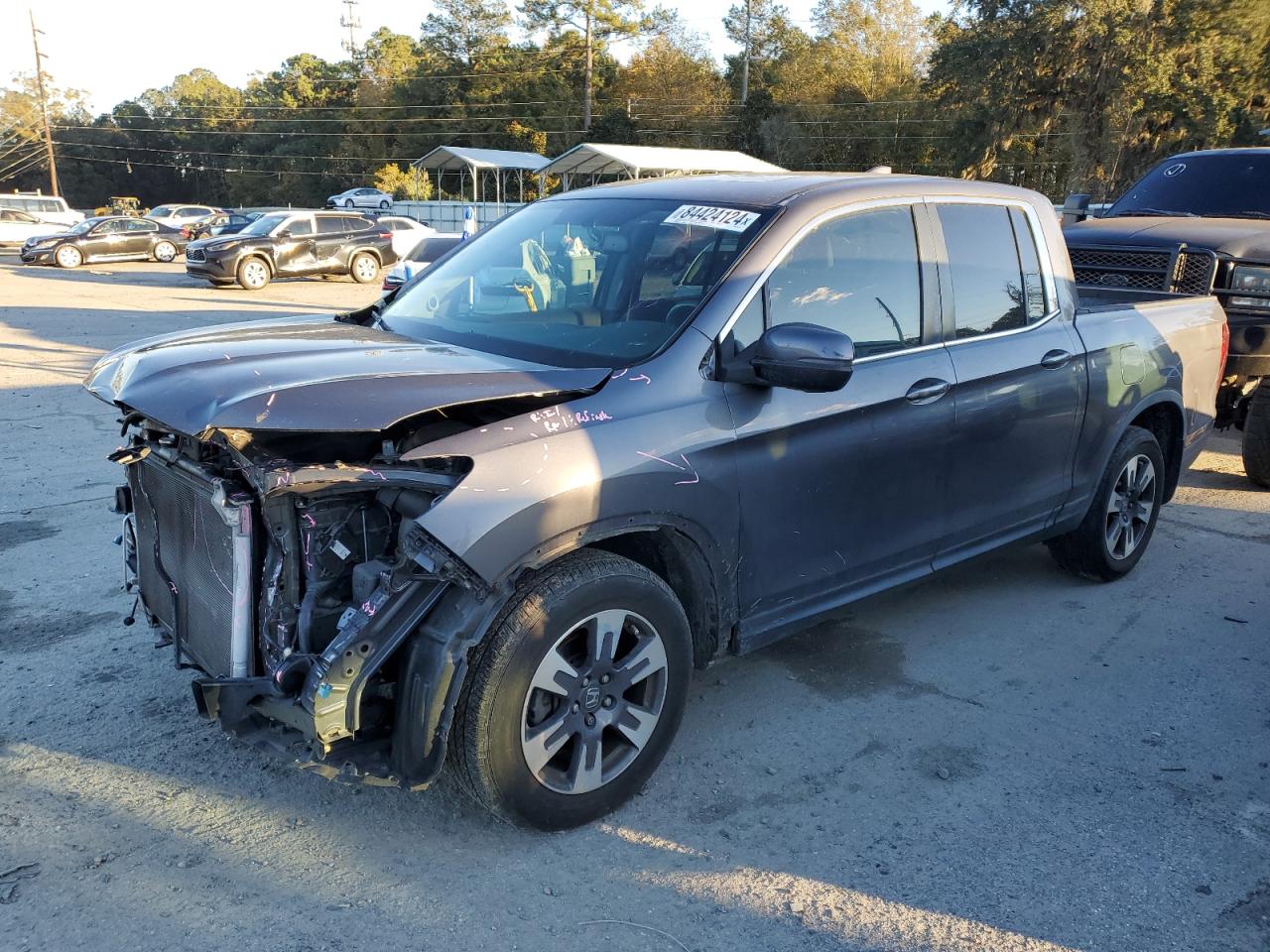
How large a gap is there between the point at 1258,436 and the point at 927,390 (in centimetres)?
447

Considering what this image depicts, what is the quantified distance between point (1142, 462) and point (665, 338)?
3282 mm

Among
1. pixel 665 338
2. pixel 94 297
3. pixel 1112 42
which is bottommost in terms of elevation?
pixel 94 297

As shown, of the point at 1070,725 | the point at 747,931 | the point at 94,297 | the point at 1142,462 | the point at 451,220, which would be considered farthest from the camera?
the point at 451,220

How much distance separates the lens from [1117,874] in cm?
304

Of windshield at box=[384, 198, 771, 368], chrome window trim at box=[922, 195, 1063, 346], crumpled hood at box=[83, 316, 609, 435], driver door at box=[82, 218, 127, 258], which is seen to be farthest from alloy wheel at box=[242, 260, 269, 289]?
chrome window trim at box=[922, 195, 1063, 346]

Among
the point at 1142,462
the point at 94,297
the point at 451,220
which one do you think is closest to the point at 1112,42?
the point at 451,220

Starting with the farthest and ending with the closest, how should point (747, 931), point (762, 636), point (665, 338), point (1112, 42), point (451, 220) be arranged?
point (451, 220) → point (1112, 42) → point (762, 636) → point (665, 338) → point (747, 931)

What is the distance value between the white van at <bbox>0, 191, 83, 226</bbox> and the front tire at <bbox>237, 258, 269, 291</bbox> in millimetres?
18835

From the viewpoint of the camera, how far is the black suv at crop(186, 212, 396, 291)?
22.1 meters

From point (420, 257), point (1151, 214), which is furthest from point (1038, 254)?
point (420, 257)

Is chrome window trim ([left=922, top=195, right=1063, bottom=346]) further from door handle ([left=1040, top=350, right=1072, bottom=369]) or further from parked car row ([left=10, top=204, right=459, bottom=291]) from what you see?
parked car row ([left=10, top=204, right=459, bottom=291])

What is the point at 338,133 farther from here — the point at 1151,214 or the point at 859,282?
the point at 859,282

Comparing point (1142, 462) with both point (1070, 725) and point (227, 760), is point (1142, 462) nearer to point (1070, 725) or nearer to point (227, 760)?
point (1070, 725)

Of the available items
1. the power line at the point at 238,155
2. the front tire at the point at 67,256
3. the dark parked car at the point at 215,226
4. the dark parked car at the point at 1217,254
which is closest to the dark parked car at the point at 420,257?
the dark parked car at the point at 1217,254
